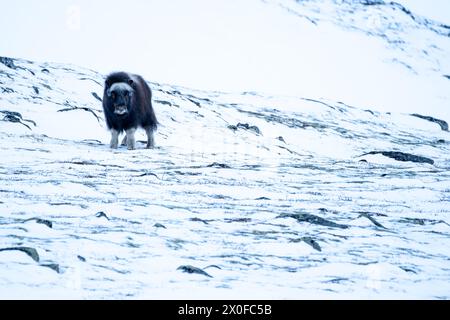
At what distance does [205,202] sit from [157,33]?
756 inches

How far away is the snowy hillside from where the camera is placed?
6504mm

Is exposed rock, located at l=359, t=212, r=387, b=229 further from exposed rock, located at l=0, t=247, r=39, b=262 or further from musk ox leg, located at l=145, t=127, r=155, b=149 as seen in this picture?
musk ox leg, located at l=145, t=127, r=155, b=149

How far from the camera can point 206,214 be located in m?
9.35

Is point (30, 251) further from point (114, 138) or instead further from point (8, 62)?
point (8, 62)

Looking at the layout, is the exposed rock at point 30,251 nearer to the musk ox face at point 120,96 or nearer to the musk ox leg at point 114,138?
the musk ox face at point 120,96

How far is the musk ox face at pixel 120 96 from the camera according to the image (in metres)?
14.8

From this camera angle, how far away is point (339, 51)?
34.4 m

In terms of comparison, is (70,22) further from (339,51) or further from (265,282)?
(265,282)

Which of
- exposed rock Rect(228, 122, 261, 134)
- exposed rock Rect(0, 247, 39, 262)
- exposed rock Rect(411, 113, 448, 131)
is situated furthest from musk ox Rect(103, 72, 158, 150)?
exposed rock Rect(411, 113, 448, 131)

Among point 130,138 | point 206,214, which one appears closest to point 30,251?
point 206,214

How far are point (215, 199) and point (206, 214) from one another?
4.18 ft

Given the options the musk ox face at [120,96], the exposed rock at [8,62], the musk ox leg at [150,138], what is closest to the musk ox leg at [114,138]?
the musk ox face at [120,96]

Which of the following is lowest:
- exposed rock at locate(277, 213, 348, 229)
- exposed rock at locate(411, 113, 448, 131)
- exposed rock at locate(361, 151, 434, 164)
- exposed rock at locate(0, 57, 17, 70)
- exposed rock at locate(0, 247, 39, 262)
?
exposed rock at locate(0, 247, 39, 262)
